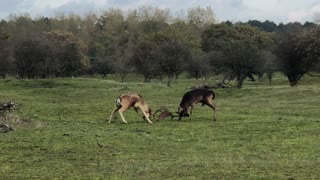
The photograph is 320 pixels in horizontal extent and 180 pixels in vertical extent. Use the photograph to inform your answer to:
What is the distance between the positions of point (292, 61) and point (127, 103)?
38968 mm

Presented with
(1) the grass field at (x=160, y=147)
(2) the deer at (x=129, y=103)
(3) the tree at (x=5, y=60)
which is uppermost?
(3) the tree at (x=5, y=60)

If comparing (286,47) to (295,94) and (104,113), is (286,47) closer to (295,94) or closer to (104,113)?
(295,94)

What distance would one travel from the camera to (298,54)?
58.6 metres

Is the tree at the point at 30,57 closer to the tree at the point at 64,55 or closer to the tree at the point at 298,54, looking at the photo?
the tree at the point at 64,55

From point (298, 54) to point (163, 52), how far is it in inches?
688

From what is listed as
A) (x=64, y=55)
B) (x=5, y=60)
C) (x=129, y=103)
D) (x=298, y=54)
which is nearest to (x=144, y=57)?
(x=64, y=55)

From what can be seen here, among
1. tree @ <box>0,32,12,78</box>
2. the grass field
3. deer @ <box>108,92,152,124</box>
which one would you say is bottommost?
the grass field

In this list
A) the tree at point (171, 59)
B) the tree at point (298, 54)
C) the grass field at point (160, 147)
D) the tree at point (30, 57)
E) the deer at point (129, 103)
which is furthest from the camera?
the tree at point (30, 57)

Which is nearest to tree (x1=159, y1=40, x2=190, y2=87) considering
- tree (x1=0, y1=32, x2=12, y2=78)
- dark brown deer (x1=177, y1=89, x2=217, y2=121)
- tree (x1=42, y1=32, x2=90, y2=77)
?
tree (x1=42, y1=32, x2=90, y2=77)

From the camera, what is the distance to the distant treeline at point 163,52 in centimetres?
5900

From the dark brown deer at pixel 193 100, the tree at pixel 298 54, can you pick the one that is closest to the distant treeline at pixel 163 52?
the tree at pixel 298 54

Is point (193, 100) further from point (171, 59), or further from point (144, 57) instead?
point (144, 57)

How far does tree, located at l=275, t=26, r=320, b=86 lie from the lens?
57.1 meters

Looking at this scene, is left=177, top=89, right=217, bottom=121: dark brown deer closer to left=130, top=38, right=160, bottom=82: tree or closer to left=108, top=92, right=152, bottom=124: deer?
left=108, top=92, right=152, bottom=124: deer
